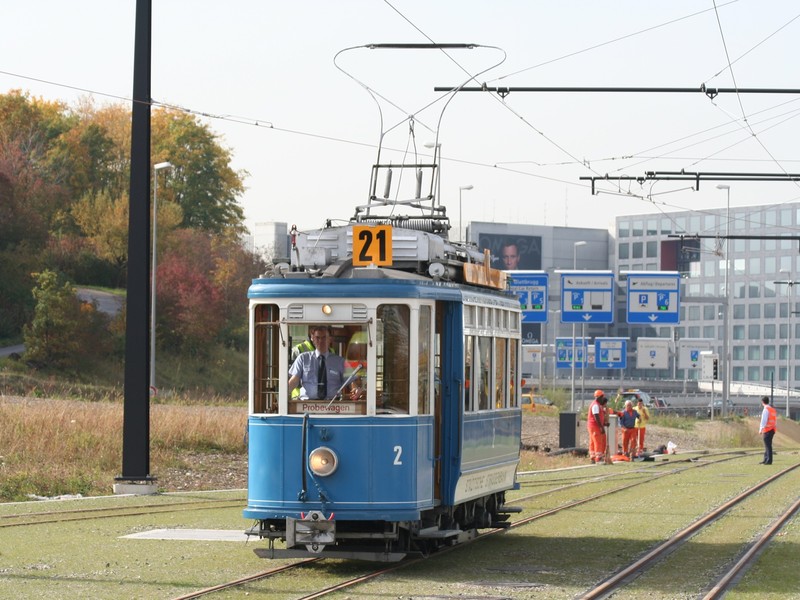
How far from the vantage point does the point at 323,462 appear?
1342cm

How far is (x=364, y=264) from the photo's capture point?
46.9ft


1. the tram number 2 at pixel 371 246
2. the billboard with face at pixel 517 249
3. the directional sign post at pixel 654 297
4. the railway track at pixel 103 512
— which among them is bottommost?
the railway track at pixel 103 512

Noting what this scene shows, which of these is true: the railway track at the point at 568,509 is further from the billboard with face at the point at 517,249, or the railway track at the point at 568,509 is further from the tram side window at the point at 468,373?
the billboard with face at the point at 517,249

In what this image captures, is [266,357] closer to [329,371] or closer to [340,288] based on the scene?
[329,371]

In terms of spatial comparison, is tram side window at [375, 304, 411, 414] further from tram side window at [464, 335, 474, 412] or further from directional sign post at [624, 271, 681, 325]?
directional sign post at [624, 271, 681, 325]

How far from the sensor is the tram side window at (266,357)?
45.3ft

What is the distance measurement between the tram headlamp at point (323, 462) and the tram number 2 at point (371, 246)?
6.35ft

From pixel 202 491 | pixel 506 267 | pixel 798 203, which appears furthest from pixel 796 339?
pixel 202 491

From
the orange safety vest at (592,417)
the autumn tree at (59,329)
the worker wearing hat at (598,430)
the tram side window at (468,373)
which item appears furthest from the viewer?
the autumn tree at (59,329)

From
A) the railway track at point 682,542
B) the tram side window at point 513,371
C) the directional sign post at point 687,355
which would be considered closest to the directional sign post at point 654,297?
the directional sign post at point 687,355

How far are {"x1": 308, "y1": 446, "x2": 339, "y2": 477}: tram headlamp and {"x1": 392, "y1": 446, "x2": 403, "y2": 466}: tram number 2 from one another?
21.0 inches

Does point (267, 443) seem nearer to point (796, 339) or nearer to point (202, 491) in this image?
point (202, 491)

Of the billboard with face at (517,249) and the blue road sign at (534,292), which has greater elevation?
the billboard with face at (517,249)

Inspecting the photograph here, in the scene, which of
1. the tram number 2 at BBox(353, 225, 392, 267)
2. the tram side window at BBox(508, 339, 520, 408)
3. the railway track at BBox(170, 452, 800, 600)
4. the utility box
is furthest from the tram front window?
the utility box
